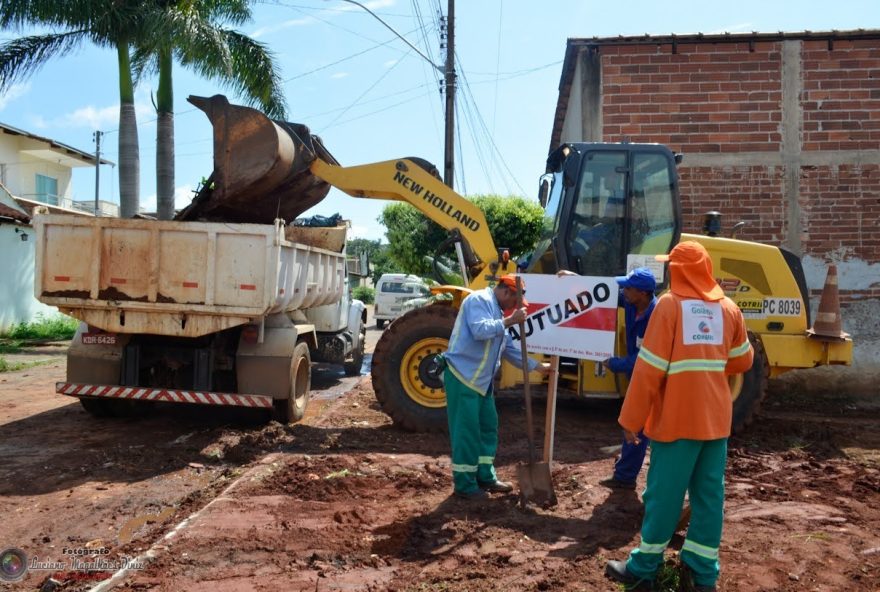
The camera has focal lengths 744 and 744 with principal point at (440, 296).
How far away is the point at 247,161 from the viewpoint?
7.50 meters

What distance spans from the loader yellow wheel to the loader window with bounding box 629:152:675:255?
231cm

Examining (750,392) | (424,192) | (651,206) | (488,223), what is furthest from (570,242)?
(488,223)

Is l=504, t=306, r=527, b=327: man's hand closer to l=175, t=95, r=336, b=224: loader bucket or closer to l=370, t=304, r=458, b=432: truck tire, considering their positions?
l=370, t=304, r=458, b=432: truck tire

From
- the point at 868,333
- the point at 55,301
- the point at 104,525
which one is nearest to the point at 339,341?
the point at 55,301

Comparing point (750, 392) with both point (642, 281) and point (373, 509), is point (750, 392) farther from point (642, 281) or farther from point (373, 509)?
point (373, 509)

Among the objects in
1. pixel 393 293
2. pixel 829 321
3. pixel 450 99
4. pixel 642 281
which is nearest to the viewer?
pixel 642 281

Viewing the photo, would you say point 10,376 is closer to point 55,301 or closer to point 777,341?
point 55,301

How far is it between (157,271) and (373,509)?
3356mm

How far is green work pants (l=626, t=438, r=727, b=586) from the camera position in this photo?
12.5 feet

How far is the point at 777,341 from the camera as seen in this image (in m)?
8.01

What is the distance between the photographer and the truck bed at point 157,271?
700 cm

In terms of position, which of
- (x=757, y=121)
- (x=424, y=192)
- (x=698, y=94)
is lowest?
(x=424, y=192)

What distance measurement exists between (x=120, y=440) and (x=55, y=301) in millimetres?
1508

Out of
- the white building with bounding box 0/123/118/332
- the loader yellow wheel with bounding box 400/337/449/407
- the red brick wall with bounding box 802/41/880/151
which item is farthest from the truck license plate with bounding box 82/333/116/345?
the white building with bounding box 0/123/118/332
